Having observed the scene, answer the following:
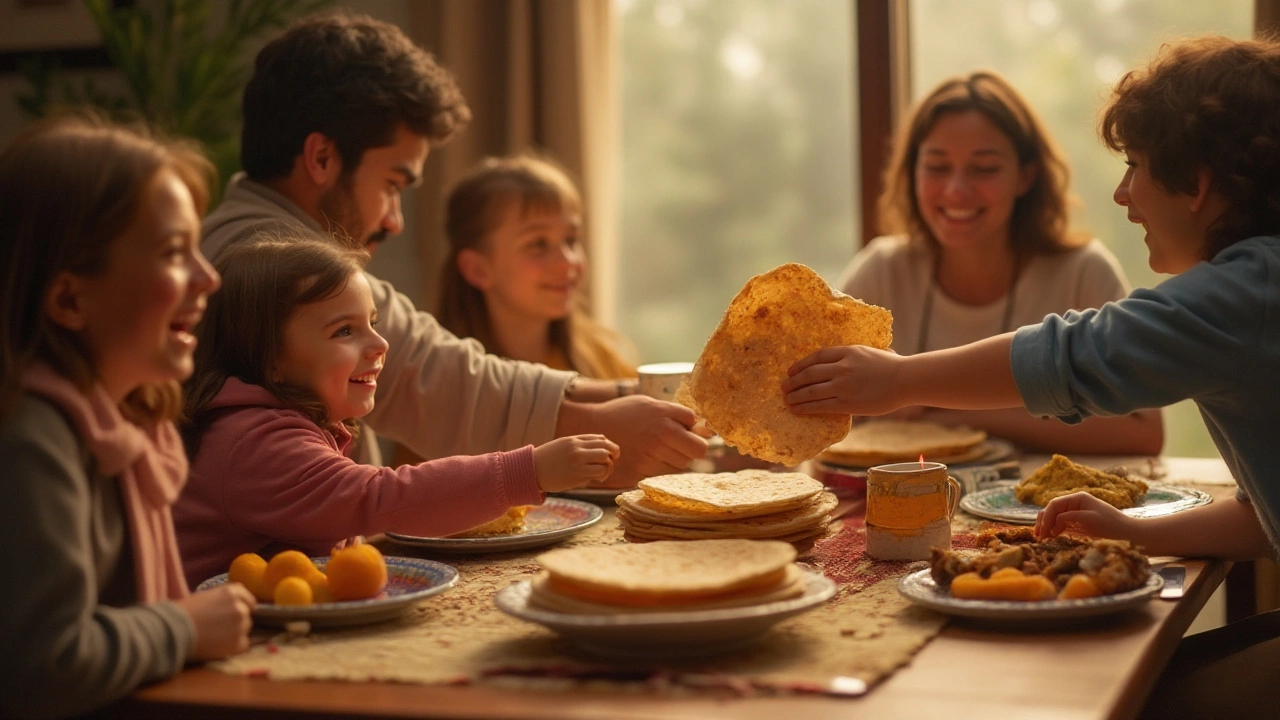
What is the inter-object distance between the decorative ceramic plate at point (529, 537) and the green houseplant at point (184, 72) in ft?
7.45

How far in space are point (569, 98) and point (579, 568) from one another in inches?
118

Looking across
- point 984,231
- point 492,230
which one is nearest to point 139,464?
point 492,230

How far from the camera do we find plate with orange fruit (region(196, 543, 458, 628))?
4.82 feet

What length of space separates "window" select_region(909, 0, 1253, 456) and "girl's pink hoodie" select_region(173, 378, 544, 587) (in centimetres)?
284

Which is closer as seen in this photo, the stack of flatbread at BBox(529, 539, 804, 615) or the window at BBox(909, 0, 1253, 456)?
the stack of flatbread at BBox(529, 539, 804, 615)

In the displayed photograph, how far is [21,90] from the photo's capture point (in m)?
4.52

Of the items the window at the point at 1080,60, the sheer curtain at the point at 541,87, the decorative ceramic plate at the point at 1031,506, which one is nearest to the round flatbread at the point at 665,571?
the decorative ceramic plate at the point at 1031,506

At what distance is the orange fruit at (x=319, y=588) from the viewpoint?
1509 mm

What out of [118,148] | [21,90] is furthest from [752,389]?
[21,90]

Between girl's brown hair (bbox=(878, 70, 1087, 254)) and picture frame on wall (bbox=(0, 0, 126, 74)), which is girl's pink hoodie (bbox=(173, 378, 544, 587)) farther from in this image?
picture frame on wall (bbox=(0, 0, 126, 74))

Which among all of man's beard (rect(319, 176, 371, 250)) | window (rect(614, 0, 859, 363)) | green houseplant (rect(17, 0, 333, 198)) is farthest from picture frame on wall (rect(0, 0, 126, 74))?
man's beard (rect(319, 176, 371, 250))

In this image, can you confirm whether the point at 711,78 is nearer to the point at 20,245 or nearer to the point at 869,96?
the point at 869,96

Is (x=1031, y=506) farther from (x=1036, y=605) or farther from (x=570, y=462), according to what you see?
(x=570, y=462)

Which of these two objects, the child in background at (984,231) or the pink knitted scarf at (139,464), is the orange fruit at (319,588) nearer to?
the pink knitted scarf at (139,464)
